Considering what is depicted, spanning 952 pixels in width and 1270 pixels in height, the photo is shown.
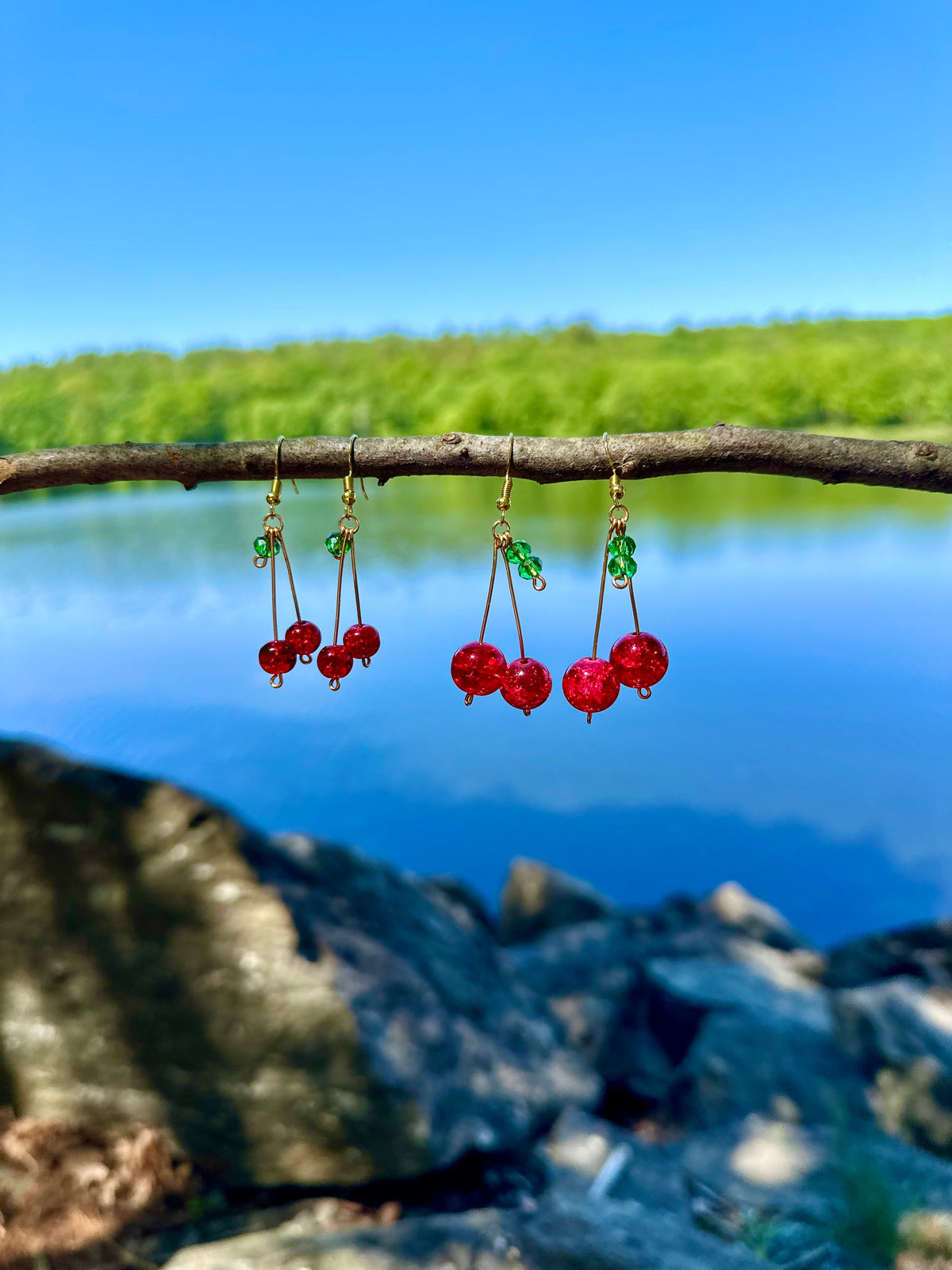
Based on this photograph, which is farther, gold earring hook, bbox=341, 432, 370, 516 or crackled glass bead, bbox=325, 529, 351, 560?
crackled glass bead, bbox=325, 529, 351, 560

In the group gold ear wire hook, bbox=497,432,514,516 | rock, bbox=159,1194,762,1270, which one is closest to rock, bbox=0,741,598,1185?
rock, bbox=159,1194,762,1270

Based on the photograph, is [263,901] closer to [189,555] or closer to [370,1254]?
[370,1254]

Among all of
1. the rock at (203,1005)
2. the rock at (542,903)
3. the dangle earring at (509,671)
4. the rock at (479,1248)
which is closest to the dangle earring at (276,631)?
the dangle earring at (509,671)

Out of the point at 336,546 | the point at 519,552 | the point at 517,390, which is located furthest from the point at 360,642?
the point at 517,390

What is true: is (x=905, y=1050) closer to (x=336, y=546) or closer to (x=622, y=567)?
(x=622, y=567)

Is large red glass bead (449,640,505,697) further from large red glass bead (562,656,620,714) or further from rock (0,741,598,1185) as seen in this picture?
rock (0,741,598,1185)

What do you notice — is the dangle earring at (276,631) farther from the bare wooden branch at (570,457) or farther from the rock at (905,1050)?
the rock at (905,1050)
